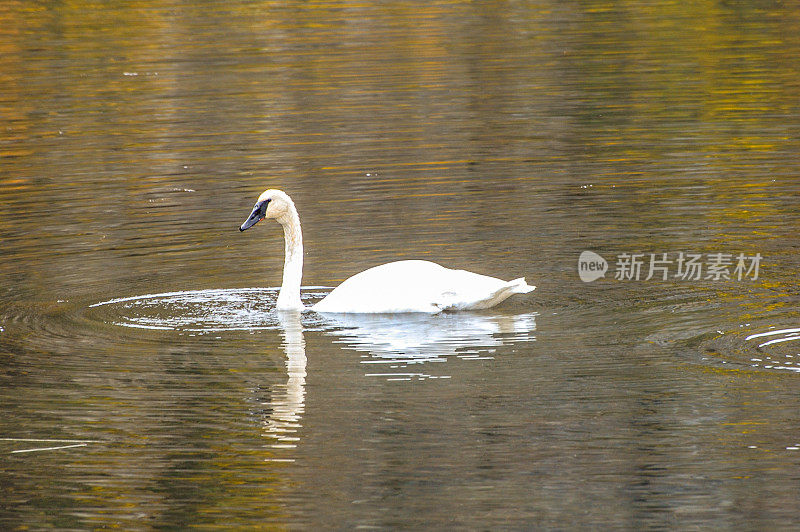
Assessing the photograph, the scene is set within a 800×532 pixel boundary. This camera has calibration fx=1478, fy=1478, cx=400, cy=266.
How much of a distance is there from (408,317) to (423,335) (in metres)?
0.62

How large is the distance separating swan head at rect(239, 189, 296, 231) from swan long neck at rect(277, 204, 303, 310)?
0.02 meters

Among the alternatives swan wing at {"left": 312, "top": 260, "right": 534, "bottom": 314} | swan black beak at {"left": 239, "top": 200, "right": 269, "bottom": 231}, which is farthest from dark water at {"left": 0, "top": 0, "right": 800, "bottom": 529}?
swan black beak at {"left": 239, "top": 200, "right": 269, "bottom": 231}

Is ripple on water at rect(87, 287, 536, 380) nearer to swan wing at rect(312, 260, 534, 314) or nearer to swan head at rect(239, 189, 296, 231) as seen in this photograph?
Result: swan wing at rect(312, 260, 534, 314)

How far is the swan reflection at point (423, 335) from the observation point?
948 cm

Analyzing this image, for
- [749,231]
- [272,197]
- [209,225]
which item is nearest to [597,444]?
[272,197]

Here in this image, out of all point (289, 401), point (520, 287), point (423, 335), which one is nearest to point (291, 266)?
point (423, 335)

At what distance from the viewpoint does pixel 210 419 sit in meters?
8.35

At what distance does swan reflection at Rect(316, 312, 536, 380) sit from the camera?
31.1 feet

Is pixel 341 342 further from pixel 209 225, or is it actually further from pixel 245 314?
pixel 209 225

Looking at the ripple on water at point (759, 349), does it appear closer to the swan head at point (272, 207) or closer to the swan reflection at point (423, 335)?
the swan reflection at point (423, 335)

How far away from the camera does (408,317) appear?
424 inches

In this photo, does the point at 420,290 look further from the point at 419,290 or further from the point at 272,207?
the point at 272,207

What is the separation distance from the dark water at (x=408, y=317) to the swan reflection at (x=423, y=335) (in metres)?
0.03

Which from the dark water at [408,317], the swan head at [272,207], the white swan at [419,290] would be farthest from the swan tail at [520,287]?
the swan head at [272,207]
